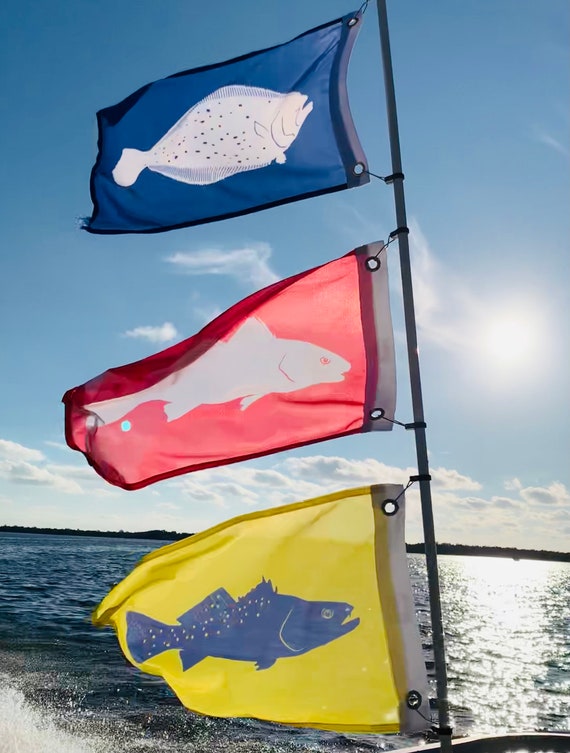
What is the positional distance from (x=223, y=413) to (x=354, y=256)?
172cm

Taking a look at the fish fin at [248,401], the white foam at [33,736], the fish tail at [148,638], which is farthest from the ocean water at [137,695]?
the fish fin at [248,401]

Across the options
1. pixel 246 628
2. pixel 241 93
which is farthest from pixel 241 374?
pixel 241 93

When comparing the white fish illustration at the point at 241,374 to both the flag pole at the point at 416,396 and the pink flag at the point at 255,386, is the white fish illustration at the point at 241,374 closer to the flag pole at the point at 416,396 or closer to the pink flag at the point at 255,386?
the pink flag at the point at 255,386

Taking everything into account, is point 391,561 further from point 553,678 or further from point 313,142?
point 553,678

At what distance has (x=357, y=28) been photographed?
6117 mm

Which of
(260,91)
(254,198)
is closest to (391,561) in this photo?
(254,198)

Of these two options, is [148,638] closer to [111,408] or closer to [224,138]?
[111,408]

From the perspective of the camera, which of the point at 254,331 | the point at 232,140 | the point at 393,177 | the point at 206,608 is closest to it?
the point at 206,608

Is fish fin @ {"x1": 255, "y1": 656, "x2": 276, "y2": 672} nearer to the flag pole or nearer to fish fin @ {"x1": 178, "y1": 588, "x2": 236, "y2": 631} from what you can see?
fish fin @ {"x1": 178, "y1": 588, "x2": 236, "y2": 631}

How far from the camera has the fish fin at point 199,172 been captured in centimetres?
643

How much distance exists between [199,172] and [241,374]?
7.33ft

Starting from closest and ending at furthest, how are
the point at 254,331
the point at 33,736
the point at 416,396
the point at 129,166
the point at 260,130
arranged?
the point at 416,396
the point at 254,331
the point at 260,130
the point at 129,166
the point at 33,736

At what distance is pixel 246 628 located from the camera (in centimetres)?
502

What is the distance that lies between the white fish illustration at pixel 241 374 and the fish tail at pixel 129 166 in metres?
2.21
